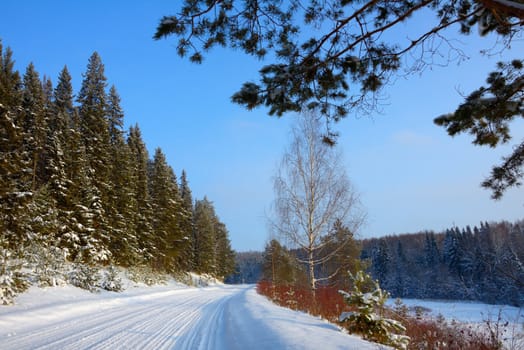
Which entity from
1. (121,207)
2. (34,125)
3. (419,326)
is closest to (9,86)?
(34,125)

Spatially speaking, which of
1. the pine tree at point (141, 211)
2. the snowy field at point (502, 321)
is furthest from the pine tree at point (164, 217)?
the snowy field at point (502, 321)

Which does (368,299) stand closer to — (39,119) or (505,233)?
(505,233)

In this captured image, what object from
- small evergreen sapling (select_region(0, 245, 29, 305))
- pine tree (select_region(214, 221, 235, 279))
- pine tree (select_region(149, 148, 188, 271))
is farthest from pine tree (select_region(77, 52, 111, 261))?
pine tree (select_region(214, 221, 235, 279))

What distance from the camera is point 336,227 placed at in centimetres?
1177

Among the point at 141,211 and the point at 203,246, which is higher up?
the point at 141,211

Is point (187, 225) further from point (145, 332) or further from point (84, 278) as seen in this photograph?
point (145, 332)

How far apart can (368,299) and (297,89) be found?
435 centimetres

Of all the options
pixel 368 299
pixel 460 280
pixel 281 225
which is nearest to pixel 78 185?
pixel 281 225

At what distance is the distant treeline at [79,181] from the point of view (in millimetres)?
17109

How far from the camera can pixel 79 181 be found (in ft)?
70.4

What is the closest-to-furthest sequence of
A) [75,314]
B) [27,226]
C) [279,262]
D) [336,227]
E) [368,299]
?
[368,299] < [75,314] < [336,227] < [27,226] < [279,262]

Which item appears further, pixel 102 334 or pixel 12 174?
pixel 12 174

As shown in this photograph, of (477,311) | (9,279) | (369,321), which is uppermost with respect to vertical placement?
(9,279)

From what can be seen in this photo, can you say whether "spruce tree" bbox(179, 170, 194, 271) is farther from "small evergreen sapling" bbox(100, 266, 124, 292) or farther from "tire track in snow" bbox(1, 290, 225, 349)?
"tire track in snow" bbox(1, 290, 225, 349)
